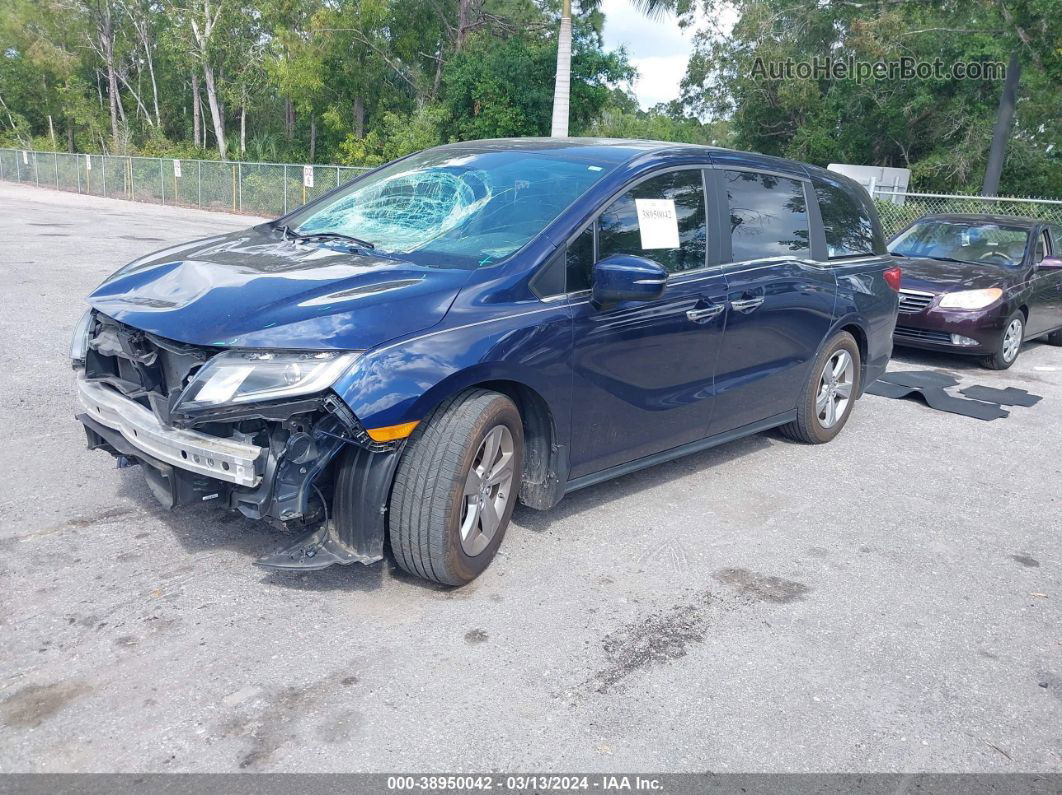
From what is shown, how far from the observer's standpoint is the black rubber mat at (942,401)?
25.3 ft

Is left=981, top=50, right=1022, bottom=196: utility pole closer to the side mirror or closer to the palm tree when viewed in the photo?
the palm tree

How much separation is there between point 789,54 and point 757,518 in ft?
107

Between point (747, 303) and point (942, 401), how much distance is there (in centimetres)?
373

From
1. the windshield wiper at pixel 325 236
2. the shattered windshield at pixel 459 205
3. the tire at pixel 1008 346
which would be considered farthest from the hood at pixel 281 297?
the tire at pixel 1008 346

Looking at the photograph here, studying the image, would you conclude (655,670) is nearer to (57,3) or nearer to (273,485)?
(273,485)

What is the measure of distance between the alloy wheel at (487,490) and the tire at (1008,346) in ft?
24.0

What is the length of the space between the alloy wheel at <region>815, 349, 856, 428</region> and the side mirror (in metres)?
2.55

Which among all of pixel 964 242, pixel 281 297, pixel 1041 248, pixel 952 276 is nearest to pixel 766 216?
pixel 281 297

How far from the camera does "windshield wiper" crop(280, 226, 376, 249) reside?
4.40 meters

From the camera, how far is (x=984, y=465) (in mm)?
6312

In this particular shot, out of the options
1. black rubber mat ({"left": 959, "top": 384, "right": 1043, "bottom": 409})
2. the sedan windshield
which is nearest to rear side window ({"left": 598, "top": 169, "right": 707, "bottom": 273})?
black rubber mat ({"left": 959, "top": 384, "right": 1043, "bottom": 409})

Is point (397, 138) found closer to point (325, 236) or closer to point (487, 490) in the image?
point (325, 236)

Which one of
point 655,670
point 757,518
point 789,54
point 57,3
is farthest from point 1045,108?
point 57,3

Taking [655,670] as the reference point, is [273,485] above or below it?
above
